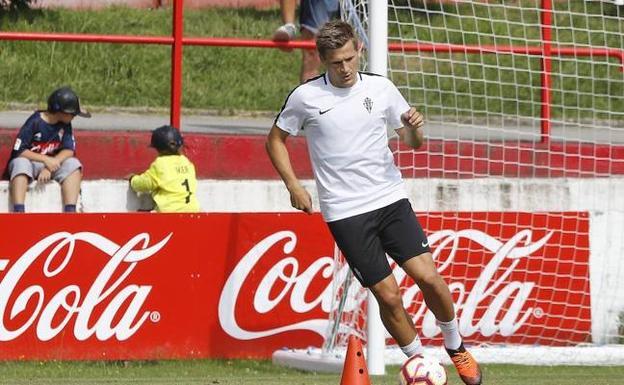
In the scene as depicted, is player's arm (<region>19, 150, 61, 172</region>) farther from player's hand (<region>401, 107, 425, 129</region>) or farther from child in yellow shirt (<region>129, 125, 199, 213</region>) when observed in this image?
player's hand (<region>401, 107, 425, 129</region>)

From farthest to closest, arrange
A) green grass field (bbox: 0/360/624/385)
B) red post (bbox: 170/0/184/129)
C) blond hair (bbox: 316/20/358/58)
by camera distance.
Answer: red post (bbox: 170/0/184/129) < green grass field (bbox: 0/360/624/385) < blond hair (bbox: 316/20/358/58)

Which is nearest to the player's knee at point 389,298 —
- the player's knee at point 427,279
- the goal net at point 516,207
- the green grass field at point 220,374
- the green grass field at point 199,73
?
the player's knee at point 427,279

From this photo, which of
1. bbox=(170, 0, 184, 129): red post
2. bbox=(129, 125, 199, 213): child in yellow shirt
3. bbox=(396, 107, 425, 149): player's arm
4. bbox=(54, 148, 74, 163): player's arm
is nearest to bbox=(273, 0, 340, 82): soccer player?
bbox=(170, 0, 184, 129): red post

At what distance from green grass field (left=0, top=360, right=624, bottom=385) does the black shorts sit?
1.42 meters

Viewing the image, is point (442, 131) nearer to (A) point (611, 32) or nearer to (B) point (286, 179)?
(A) point (611, 32)

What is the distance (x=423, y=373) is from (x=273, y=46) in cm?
511

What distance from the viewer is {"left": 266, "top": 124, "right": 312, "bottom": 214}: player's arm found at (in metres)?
8.41

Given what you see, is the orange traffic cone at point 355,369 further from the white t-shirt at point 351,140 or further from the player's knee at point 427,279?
the white t-shirt at point 351,140

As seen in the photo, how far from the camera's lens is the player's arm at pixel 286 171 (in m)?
8.41

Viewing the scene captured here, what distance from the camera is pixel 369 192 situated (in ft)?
27.8

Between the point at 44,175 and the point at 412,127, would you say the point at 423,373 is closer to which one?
the point at 412,127

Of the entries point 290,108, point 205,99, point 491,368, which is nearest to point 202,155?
point 491,368

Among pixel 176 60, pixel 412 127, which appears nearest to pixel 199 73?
pixel 176 60

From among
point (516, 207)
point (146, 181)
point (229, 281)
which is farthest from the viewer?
point (516, 207)
